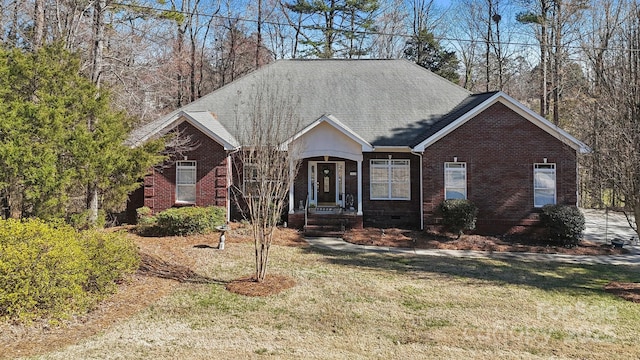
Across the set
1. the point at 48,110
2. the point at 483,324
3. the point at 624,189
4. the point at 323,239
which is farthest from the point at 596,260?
the point at 48,110

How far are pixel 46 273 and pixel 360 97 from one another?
15.8 m

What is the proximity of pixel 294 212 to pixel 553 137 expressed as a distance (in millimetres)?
10901

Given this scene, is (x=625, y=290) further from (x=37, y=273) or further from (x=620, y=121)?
(x=37, y=273)

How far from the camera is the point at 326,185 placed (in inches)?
714

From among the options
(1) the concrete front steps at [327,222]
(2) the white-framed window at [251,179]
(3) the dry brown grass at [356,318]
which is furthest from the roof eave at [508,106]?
(2) the white-framed window at [251,179]

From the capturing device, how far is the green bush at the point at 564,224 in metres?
14.1

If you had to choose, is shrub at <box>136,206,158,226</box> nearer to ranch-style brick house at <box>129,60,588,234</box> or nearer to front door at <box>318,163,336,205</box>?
ranch-style brick house at <box>129,60,588,234</box>

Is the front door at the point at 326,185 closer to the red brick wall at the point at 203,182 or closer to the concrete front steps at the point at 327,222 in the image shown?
the concrete front steps at the point at 327,222

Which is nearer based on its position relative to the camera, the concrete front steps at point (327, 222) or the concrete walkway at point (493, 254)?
the concrete walkway at point (493, 254)

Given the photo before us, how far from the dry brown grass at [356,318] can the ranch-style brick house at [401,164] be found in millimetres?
5074

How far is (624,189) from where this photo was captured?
927cm

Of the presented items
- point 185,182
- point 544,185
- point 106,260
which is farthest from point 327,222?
point 106,260

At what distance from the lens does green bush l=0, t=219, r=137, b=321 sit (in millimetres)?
6445

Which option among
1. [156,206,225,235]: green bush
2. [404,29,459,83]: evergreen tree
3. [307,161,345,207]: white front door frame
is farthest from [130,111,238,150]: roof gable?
[404,29,459,83]: evergreen tree
